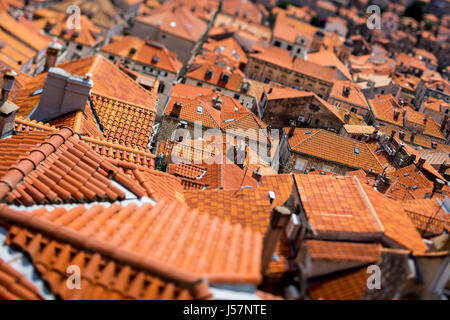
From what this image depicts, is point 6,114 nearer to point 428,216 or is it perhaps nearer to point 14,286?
point 14,286

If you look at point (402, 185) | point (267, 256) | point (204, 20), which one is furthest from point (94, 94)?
point (204, 20)

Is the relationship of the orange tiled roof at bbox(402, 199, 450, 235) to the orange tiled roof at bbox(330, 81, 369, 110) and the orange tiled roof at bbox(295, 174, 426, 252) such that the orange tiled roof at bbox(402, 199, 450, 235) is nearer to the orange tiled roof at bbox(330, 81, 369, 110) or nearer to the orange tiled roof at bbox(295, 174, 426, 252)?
the orange tiled roof at bbox(295, 174, 426, 252)

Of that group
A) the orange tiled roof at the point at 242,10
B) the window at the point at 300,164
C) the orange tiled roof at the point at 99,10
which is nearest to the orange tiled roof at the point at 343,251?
the window at the point at 300,164

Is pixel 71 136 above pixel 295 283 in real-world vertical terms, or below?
above

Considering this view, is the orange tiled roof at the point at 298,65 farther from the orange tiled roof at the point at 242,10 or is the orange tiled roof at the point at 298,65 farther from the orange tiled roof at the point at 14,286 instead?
the orange tiled roof at the point at 14,286

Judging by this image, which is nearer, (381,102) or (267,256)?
(267,256)

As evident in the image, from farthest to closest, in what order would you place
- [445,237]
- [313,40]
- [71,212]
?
[313,40] < [445,237] < [71,212]
